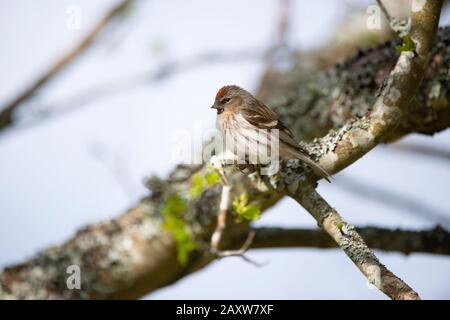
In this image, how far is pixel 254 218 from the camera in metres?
3.87

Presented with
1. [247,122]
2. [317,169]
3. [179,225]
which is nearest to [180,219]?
[179,225]

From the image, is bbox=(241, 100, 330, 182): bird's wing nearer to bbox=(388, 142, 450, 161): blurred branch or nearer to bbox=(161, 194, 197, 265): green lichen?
bbox=(161, 194, 197, 265): green lichen

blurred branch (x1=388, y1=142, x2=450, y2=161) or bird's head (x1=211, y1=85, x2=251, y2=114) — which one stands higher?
bird's head (x1=211, y1=85, x2=251, y2=114)

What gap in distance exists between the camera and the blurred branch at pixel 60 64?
5.61 meters

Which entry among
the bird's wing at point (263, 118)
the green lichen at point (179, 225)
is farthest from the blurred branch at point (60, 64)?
the bird's wing at point (263, 118)

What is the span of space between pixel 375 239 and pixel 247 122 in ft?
4.19

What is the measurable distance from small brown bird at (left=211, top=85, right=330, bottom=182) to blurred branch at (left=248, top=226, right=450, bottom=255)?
0.84 metres

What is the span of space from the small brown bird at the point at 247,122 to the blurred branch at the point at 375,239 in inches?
33.1

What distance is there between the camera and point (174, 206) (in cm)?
478

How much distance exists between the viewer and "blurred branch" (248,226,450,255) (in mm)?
5191

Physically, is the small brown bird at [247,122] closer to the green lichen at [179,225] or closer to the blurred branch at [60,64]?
the green lichen at [179,225]

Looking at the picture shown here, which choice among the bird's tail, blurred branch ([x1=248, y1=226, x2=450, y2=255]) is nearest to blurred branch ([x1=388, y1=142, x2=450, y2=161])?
blurred branch ([x1=248, y1=226, x2=450, y2=255])
